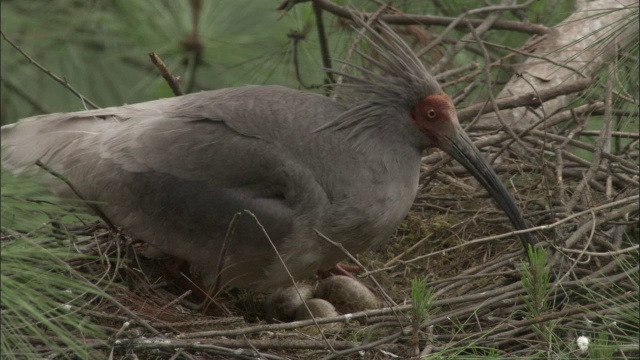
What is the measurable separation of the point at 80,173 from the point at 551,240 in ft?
7.68

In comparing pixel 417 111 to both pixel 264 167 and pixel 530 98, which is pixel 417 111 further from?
pixel 264 167

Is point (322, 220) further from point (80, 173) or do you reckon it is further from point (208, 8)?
point (208, 8)

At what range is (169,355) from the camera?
4988 mm

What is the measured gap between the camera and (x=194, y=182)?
5.79 m

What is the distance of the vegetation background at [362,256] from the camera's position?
4492mm

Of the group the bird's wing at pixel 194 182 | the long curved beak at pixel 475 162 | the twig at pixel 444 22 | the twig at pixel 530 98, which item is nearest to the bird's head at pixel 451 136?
the long curved beak at pixel 475 162

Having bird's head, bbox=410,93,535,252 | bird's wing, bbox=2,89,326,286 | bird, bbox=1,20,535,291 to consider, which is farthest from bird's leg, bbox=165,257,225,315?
bird's head, bbox=410,93,535,252

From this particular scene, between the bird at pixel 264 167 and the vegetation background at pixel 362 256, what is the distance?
0.29m

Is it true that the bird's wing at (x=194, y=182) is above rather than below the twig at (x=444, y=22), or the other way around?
below

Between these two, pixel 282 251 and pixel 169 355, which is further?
pixel 282 251

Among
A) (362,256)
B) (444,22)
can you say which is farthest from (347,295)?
(444,22)

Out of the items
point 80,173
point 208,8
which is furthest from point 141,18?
point 80,173

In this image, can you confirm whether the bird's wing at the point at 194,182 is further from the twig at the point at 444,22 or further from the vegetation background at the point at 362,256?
the twig at the point at 444,22

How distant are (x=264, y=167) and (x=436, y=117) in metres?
0.96
